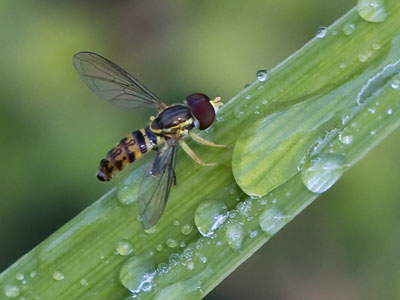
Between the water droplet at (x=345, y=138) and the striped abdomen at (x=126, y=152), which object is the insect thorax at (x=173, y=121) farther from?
the water droplet at (x=345, y=138)

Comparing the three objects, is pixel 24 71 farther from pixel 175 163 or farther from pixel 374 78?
pixel 374 78

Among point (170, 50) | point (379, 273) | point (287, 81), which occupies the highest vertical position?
point (287, 81)

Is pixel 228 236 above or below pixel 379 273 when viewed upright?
above

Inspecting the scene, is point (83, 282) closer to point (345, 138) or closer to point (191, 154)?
point (191, 154)

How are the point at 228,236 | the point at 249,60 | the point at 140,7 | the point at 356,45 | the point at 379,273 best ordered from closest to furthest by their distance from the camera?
1. the point at 228,236
2. the point at 356,45
3. the point at 379,273
4. the point at 249,60
5. the point at 140,7

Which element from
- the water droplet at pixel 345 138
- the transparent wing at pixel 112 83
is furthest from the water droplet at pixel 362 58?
the transparent wing at pixel 112 83

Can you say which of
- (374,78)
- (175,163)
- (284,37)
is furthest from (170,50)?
(374,78)

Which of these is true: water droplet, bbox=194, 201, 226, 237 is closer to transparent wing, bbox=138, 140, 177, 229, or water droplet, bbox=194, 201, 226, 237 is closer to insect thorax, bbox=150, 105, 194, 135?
transparent wing, bbox=138, 140, 177, 229

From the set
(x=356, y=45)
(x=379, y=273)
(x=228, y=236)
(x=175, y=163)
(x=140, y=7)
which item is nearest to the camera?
(x=228, y=236)
